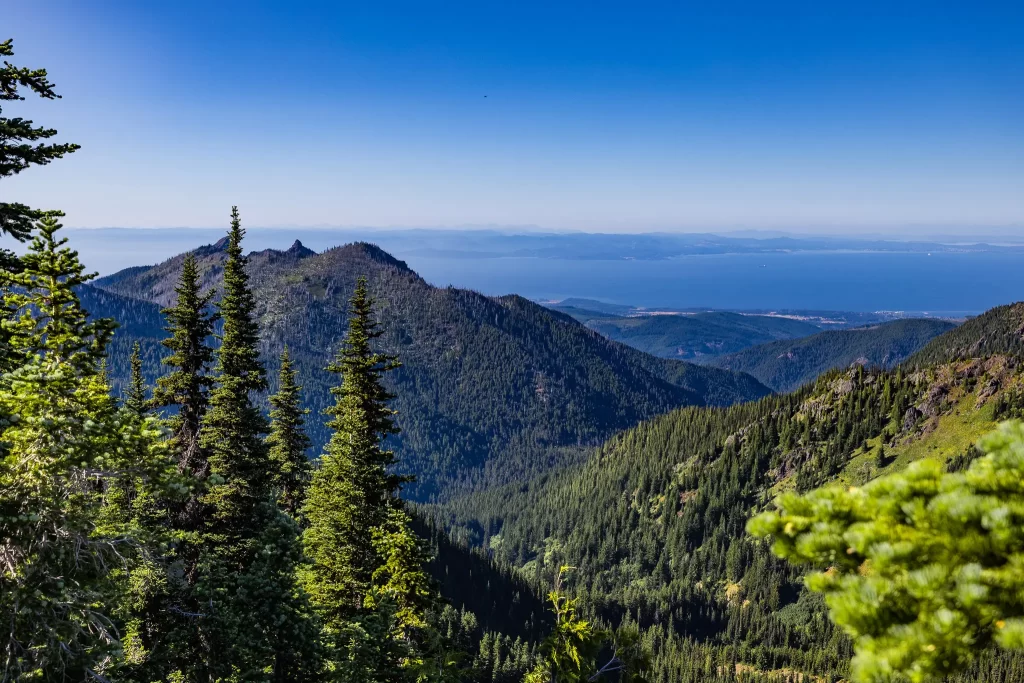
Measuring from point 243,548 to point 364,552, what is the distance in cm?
540

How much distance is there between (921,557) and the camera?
5.45 meters

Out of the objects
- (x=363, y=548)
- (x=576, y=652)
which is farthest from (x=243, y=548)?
(x=576, y=652)

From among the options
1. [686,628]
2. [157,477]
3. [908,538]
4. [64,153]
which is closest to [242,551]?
[157,477]

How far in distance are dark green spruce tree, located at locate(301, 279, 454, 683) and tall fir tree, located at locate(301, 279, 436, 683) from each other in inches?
1.7

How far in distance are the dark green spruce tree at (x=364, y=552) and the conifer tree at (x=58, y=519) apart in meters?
10.3

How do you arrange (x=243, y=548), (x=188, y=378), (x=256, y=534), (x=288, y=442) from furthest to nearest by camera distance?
(x=288, y=442)
(x=188, y=378)
(x=256, y=534)
(x=243, y=548)

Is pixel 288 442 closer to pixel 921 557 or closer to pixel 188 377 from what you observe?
pixel 188 377

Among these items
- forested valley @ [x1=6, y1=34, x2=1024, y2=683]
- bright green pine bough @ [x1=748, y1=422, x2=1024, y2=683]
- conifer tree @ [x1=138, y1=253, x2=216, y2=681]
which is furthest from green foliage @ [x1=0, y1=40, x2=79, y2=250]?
bright green pine bough @ [x1=748, y1=422, x2=1024, y2=683]

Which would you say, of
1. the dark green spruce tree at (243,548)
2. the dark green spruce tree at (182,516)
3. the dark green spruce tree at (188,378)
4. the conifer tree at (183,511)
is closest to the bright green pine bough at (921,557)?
the dark green spruce tree at (182,516)

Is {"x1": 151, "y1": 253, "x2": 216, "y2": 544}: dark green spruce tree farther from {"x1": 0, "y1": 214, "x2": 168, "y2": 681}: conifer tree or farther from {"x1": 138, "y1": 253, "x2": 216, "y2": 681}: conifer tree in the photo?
{"x1": 0, "y1": 214, "x2": 168, "y2": 681}: conifer tree

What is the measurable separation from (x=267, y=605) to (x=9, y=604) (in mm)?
12327

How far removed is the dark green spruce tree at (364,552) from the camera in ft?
74.5

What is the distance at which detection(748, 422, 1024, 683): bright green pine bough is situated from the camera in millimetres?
4988

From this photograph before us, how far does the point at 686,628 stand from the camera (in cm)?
18000
